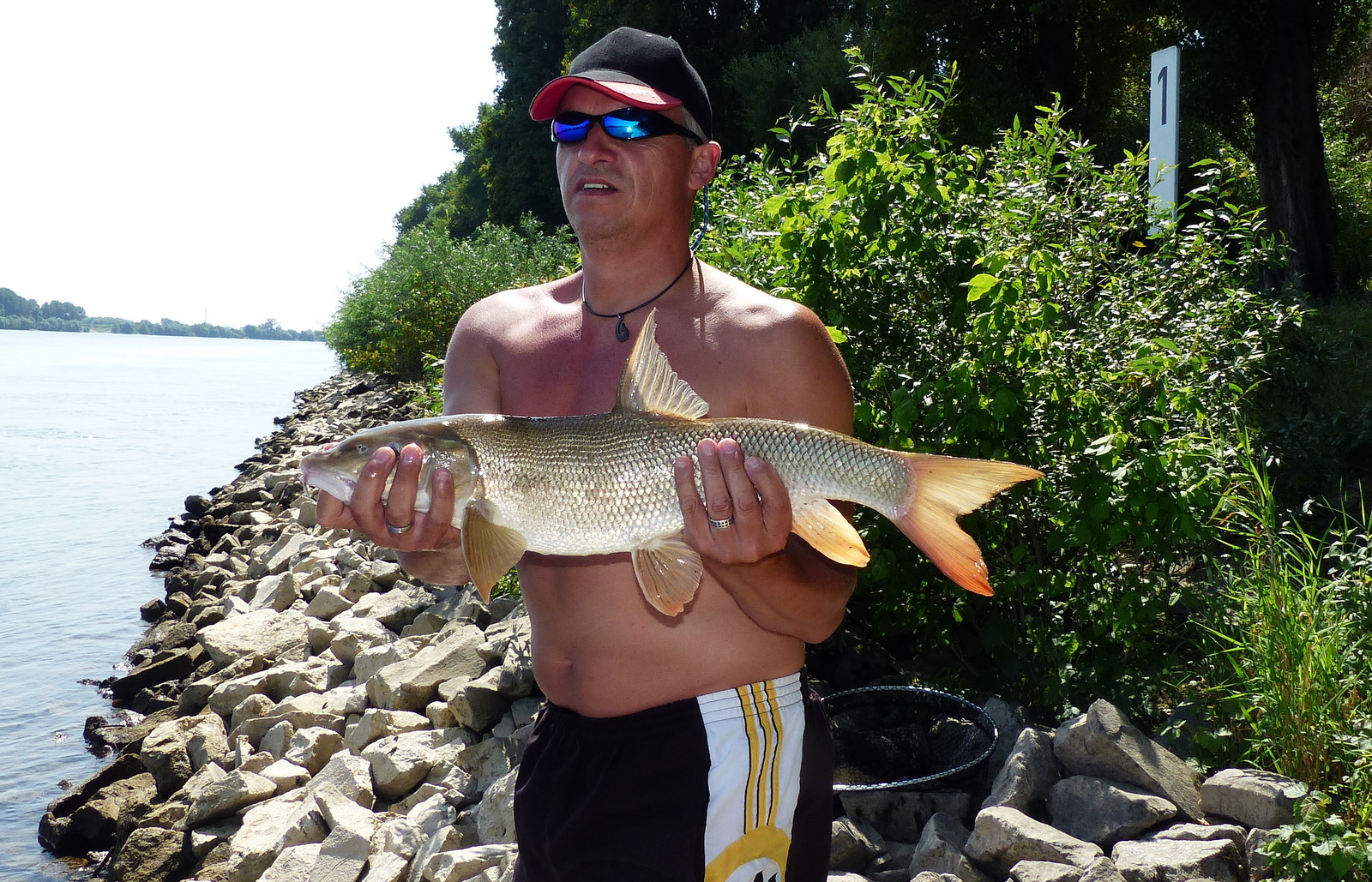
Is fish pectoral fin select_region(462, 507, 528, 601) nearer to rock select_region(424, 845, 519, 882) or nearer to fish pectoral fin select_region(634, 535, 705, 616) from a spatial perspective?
fish pectoral fin select_region(634, 535, 705, 616)

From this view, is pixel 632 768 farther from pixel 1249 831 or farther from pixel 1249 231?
pixel 1249 231

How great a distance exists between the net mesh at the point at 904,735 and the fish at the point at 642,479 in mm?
2296

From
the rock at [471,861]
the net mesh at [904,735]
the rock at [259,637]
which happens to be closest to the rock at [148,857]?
the rock at [471,861]

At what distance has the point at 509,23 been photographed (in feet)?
124

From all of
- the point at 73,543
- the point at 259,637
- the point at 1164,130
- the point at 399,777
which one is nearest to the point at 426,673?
the point at 399,777

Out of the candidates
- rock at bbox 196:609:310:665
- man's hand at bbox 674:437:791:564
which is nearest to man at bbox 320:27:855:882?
man's hand at bbox 674:437:791:564

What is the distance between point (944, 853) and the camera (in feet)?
12.1

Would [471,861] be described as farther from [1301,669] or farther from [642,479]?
[1301,669]

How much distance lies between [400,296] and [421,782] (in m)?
18.8

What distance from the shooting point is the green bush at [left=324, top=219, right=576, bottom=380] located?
20.0 metres

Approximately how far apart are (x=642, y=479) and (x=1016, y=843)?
2.17 meters

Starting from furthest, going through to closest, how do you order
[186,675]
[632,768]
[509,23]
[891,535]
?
1. [509,23]
2. [186,675]
3. [891,535]
4. [632,768]

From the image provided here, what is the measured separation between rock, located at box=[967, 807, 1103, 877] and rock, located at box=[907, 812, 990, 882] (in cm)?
6

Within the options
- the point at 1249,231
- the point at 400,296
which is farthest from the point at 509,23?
the point at 1249,231
